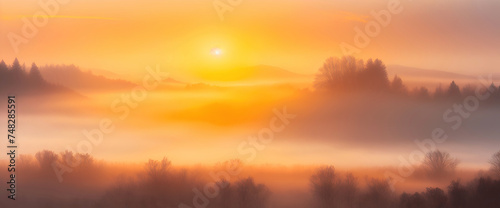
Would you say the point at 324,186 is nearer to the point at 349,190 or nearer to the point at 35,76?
the point at 349,190

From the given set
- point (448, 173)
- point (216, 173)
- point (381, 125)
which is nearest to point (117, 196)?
point (216, 173)

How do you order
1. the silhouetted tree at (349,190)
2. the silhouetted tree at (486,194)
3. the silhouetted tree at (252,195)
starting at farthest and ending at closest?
the silhouetted tree at (349,190), the silhouetted tree at (486,194), the silhouetted tree at (252,195)

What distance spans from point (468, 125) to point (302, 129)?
3.84 meters

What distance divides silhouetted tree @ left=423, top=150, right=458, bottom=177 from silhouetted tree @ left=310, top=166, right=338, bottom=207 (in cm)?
218

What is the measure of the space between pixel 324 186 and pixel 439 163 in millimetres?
2709

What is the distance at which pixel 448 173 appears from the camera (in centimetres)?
1653

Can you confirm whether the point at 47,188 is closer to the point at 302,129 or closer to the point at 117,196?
the point at 117,196

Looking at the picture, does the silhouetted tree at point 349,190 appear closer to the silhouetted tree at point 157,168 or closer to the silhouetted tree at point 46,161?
the silhouetted tree at point 157,168

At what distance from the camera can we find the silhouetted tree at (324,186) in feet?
53.7

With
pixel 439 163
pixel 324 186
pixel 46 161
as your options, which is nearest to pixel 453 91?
pixel 439 163

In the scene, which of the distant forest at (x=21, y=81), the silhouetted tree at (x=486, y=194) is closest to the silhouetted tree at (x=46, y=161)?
the distant forest at (x=21, y=81)

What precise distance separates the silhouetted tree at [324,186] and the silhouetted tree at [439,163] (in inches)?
85.9

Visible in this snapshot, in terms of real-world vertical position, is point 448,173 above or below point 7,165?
below

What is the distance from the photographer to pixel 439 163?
1664 centimetres
